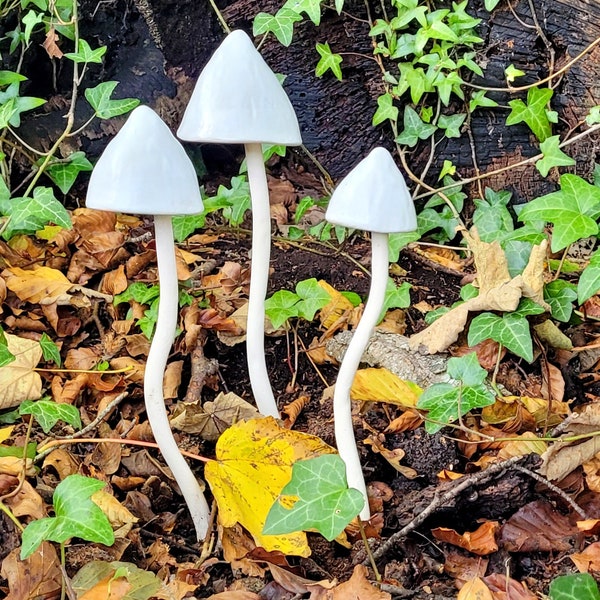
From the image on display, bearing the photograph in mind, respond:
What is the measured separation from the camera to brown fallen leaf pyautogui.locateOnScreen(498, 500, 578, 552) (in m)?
1.58

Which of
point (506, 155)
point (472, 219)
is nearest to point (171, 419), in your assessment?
point (472, 219)

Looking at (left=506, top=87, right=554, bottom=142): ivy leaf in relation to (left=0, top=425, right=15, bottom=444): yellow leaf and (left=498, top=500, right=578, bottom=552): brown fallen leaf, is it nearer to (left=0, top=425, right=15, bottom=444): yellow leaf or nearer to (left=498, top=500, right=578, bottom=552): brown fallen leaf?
(left=498, top=500, right=578, bottom=552): brown fallen leaf

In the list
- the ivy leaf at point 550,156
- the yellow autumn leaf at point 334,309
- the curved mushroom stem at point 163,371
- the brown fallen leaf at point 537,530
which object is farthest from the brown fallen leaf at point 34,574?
the ivy leaf at point 550,156

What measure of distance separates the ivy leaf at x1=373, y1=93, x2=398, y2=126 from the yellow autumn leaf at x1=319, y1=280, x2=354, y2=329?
0.86 metres

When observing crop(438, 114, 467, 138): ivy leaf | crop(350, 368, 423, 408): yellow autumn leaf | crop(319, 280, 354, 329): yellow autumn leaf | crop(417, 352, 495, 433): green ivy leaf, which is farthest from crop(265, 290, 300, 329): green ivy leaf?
crop(438, 114, 467, 138): ivy leaf

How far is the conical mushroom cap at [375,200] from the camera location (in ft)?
4.65

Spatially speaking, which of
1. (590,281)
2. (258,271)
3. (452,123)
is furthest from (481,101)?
(258,271)

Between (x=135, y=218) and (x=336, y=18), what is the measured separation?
48.7 inches

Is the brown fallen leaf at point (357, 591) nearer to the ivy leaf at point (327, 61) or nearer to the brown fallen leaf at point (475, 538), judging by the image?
the brown fallen leaf at point (475, 538)

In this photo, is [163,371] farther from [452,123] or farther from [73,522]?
[452,123]

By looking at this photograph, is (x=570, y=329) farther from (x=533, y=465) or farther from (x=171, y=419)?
(x=171, y=419)

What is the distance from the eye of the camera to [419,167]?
116 inches

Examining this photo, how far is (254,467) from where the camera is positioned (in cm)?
166

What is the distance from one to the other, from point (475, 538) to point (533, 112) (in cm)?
179
